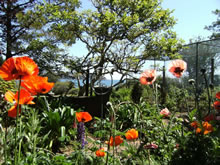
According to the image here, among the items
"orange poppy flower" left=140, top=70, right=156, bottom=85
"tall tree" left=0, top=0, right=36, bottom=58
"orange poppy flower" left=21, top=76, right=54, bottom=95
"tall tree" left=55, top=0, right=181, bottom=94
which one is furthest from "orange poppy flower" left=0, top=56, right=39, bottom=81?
"tall tree" left=0, top=0, right=36, bottom=58

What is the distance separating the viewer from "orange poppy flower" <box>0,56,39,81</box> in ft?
1.75

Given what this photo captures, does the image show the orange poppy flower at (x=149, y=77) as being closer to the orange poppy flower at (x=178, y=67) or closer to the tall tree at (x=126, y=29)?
the orange poppy flower at (x=178, y=67)

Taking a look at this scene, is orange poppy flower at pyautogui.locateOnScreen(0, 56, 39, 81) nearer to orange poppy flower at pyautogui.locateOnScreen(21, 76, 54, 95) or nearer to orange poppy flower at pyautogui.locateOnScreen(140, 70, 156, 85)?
orange poppy flower at pyautogui.locateOnScreen(21, 76, 54, 95)

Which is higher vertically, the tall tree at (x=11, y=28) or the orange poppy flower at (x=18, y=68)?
the tall tree at (x=11, y=28)

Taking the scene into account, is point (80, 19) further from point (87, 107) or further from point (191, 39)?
point (191, 39)

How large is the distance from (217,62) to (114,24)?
421 cm

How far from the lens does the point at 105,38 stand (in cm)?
537

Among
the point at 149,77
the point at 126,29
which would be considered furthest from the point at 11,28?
the point at 149,77

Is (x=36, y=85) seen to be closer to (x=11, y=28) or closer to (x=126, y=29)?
(x=126, y=29)

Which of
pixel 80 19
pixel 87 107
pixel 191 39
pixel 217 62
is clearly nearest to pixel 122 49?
pixel 80 19

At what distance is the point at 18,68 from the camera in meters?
0.53

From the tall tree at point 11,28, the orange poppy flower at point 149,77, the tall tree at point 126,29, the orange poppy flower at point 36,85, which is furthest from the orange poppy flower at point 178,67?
the tall tree at point 11,28

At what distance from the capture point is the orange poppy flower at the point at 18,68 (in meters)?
0.53

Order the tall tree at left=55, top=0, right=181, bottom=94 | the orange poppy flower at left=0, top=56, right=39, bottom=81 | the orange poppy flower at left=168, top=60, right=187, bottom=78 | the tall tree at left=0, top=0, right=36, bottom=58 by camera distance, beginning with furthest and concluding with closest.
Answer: the tall tree at left=0, top=0, right=36, bottom=58, the tall tree at left=55, top=0, right=181, bottom=94, the orange poppy flower at left=168, top=60, right=187, bottom=78, the orange poppy flower at left=0, top=56, right=39, bottom=81
